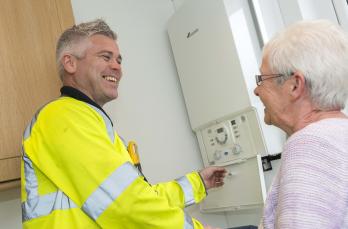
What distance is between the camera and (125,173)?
98 centimetres

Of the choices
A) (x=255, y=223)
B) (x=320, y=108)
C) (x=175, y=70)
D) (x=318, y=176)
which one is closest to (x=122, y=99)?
(x=175, y=70)

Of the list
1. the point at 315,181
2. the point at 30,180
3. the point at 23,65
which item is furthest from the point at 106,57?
the point at 315,181

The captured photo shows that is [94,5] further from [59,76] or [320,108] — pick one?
[320,108]

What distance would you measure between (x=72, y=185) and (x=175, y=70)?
126 cm

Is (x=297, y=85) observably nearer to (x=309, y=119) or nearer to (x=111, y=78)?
(x=309, y=119)

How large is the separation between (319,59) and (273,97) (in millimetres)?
157

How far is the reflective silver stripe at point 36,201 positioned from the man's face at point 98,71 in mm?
347

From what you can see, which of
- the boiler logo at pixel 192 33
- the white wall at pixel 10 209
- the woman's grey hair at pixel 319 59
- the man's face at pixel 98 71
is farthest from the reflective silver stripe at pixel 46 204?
the boiler logo at pixel 192 33

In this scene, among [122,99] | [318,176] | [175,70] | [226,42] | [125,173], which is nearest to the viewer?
[318,176]

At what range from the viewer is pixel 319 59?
82cm

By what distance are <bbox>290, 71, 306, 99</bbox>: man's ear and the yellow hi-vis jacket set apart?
422 mm

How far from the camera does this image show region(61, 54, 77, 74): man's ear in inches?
51.8

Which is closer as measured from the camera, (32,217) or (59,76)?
(32,217)

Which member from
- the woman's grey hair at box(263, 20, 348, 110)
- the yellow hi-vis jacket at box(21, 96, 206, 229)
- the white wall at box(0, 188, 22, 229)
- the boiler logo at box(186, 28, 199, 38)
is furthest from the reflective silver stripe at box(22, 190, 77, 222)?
the boiler logo at box(186, 28, 199, 38)
